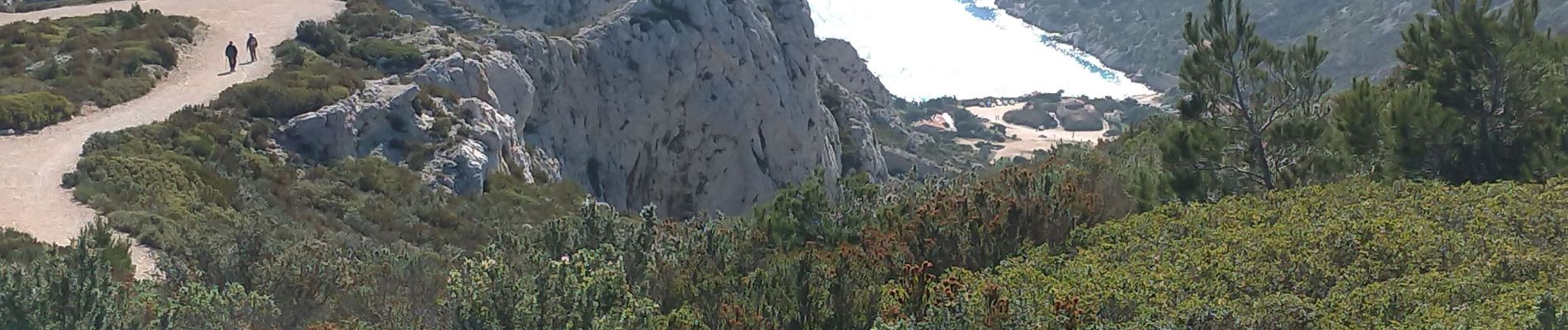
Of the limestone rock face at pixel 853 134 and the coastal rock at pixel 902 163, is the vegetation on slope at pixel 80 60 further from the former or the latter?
the coastal rock at pixel 902 163

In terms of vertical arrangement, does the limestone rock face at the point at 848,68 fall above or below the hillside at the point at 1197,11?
below

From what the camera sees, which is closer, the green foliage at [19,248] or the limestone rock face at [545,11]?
the green foliage at [19,248]

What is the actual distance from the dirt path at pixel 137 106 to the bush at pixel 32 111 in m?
0.25

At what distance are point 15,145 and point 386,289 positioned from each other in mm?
13991

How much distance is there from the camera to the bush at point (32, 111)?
22.9 meters

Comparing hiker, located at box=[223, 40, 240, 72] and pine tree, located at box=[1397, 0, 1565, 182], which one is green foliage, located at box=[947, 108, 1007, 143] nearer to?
hiker, located at box=[223, 40, 240, 72]

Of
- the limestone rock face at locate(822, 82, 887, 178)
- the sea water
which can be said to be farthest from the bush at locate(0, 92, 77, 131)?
the sea water

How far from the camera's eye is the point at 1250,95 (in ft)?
54.6

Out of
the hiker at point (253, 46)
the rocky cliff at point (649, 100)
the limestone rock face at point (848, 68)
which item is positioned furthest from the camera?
the limestone rock face at point (848, 68)

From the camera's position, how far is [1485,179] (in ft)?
50.2

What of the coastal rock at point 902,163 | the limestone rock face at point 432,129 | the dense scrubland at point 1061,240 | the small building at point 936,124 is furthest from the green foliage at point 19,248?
the small building at point 936,124

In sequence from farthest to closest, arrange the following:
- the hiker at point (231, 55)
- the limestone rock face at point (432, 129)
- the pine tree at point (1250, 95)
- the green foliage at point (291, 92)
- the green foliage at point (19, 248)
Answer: the hiker at point (231, 55)
the green foliage at point (291, 92)
the limestone rock face at point (432, 129)
the pine tree at point (1250, 95)
the green foliage at point (19, 248)

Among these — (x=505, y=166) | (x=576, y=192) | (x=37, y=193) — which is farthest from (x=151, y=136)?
(x=576, y=192)

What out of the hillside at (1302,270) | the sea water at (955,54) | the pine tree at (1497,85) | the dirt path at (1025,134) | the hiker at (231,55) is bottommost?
the dirt path at (1025,134)
